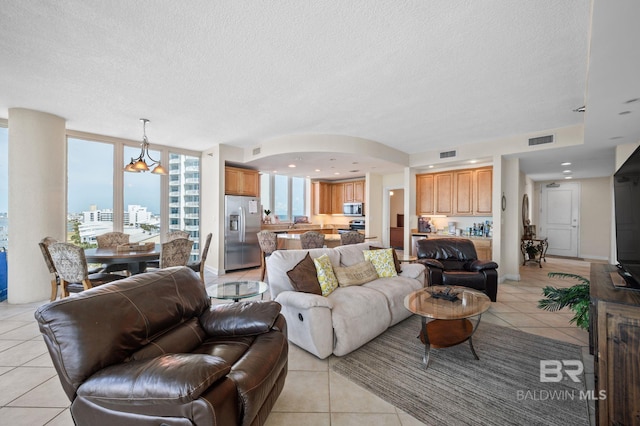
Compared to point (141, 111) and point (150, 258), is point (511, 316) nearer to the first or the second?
point (150, 258)

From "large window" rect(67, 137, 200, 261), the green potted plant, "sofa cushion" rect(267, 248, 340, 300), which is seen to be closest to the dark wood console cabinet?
the green potted plant

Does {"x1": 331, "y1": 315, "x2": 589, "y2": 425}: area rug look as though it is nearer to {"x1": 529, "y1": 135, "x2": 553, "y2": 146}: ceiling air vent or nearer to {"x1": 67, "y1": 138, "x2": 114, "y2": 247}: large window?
{"x1": 529, "y1": 135, "x2": 553, "y2": 146}: ceiling air vent

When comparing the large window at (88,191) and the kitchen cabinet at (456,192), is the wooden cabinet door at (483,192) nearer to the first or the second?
the kitchen cabinet at (456,192)

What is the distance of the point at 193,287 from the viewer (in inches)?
81.4

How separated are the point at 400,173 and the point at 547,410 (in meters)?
6.66

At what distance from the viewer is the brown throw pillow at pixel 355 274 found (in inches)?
126

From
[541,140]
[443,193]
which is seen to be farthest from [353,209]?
[541,140]

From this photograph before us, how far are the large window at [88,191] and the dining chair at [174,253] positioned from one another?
2.63 metres

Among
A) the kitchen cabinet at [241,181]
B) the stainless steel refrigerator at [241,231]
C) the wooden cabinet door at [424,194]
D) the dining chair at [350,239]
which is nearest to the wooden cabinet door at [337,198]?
the wooden cabinet door at [424,194]

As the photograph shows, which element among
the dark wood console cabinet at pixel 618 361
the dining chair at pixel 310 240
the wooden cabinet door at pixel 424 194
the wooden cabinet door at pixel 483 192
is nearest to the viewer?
the dark wood console cabinet at pixel 618 361

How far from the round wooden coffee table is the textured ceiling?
2301 millimetres

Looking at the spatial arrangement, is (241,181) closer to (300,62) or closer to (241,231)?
(241,231)

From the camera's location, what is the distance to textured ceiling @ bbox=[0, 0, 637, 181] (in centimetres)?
200

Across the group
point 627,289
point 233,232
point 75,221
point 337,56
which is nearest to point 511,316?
point 627,289
